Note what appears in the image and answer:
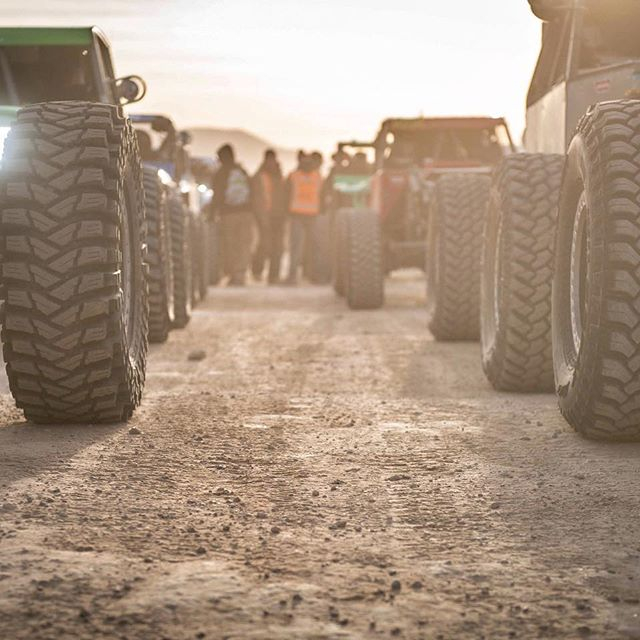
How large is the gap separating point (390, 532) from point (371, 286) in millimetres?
10708

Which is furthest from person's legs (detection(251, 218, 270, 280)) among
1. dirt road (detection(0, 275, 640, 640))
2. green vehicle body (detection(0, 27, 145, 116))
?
dirt road (detection(0, 275, 640, 640))

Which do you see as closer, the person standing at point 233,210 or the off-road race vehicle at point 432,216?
the off-road race vehicle at point 432,216

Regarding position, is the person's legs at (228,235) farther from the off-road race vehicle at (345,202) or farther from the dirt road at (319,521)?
the dirt road at (319,521)

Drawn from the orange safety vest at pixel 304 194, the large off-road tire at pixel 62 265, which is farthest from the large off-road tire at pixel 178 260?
the orange safety vest at pixel 304 194

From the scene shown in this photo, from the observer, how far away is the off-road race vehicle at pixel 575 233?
17.7 ft

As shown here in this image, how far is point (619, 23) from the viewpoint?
28.0 ft

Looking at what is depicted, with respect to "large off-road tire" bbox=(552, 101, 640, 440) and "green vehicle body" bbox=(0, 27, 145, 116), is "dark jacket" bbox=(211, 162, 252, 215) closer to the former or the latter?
"green vehicle body" bbox=(0, 27, 145, 116)

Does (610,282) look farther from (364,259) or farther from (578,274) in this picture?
(364,259)

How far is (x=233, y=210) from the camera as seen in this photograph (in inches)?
814

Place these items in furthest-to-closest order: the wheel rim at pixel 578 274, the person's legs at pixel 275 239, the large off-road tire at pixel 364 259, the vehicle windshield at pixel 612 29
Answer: the person's legs at pixel 275 239 → the large off-road tire at pixel 364 259 → the vehicle windshield at pixel 612 29 → the wheel rim at pixel 578 274

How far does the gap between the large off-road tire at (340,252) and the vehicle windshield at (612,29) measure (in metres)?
6.54

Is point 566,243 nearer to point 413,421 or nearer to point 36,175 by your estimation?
point 413,421

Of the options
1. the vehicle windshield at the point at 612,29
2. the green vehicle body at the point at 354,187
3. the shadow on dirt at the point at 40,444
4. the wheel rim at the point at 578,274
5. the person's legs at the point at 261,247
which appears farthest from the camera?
the person's legs at the point at 261,247

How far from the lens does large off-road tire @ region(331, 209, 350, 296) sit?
1540cm
